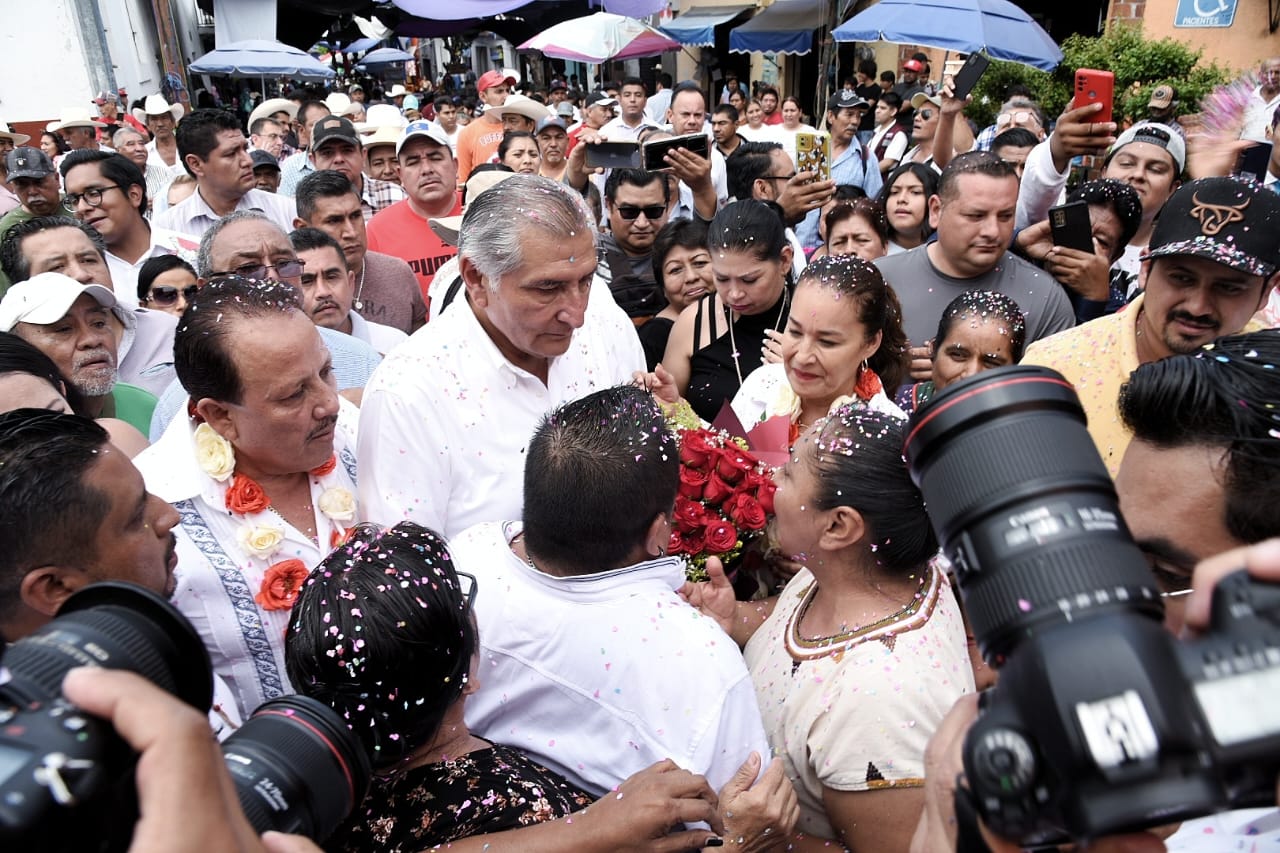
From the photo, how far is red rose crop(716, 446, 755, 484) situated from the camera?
2355mm

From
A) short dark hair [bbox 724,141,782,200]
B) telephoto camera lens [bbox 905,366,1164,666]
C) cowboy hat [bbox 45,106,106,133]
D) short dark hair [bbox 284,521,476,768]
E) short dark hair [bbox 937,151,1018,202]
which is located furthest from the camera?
cowboy hat [bbox 45,106,106,133]

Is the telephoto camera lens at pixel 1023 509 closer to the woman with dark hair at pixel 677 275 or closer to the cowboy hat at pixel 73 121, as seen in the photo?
the woman with dark hair at pixel 677 275

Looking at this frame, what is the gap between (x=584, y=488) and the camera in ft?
5.94

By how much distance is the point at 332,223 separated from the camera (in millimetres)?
4566

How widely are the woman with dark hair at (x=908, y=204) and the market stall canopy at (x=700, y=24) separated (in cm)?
1604

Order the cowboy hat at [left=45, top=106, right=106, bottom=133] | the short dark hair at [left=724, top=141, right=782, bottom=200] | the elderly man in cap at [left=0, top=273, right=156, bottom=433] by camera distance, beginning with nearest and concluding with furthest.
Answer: the elderly man in cap at [left=0, top=273, right=156, bottom=433]
the short dark hair at [left=724, top=141, right=782, bottom=200]
the cowboy hat at [left=45, top=106, right=106, bottom=133]

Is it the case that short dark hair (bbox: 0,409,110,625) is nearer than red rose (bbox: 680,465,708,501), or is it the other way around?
short dark hair (bbox: 0,409,110,625)

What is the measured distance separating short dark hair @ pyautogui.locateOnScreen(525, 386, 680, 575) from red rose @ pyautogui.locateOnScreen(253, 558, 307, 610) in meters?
0.66

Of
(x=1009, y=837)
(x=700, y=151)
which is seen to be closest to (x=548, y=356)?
(x=1009, y=837)

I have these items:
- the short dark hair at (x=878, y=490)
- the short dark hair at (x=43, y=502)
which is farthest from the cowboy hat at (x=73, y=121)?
the short dark hair at (x=878, y=490)

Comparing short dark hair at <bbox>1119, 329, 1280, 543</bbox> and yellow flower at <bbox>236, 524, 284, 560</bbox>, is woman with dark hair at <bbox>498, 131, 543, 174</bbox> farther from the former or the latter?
short dark hair at <bbox>1119, 329, 1280, 543</bbox>

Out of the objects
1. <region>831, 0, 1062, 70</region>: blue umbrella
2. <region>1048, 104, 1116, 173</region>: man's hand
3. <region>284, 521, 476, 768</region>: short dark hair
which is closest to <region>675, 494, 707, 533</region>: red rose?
<region>284, 521, 476, 768</region>: short dark hair

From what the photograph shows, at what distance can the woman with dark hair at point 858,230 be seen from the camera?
4.61 m

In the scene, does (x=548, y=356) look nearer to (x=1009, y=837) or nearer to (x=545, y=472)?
(x=545, y=472)
